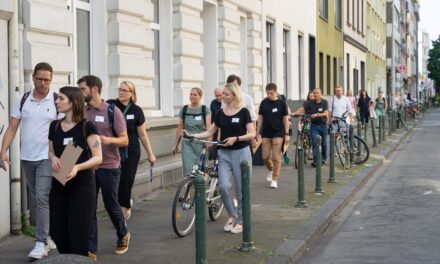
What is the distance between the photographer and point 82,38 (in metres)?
10.3

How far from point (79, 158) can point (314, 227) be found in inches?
155

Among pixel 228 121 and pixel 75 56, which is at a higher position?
pixel 75 56

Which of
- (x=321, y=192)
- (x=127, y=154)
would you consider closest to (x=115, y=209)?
(x=127, y=154)

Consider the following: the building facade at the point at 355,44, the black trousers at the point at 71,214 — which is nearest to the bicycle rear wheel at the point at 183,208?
the black trousers at the point at 71,214

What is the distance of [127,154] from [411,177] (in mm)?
8370

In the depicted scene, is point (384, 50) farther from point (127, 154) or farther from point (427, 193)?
point (127, 154)

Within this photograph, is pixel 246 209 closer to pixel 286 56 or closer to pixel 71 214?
pixel 71 214

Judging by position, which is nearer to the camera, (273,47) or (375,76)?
(273,47)

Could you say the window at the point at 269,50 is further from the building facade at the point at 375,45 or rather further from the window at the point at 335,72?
the building facade at the point at 375,45

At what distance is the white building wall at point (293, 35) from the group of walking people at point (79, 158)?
12609mm

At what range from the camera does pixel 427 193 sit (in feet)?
40.4

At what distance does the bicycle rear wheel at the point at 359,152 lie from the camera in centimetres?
1662

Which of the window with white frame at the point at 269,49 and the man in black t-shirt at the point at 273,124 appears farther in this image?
the window with white frame at the point at 269,49

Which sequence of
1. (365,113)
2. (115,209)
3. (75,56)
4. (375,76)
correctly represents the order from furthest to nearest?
(375,76), (365,113), (75,56), (115,209)
